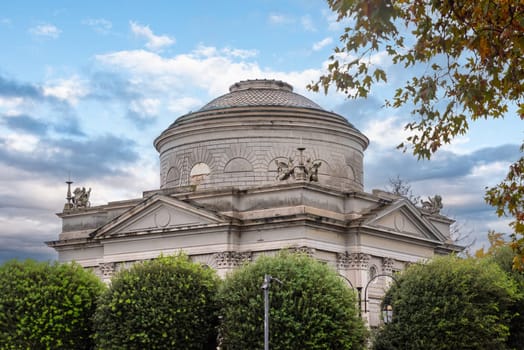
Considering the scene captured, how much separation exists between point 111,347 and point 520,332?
21238 mm

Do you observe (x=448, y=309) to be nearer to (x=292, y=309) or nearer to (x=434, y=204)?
(x=292, y=309)

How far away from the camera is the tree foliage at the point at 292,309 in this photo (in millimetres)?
37281

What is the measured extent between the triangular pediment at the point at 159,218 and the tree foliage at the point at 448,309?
12463 millimetres

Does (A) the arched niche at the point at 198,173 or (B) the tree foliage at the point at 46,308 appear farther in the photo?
(A) the arched niche at the point at 198,173

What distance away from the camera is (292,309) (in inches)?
1484

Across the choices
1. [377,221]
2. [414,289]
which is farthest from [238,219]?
[414,289]

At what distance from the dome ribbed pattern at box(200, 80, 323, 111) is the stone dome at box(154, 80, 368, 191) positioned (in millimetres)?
70

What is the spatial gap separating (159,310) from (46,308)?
6.25 m

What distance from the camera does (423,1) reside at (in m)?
18.4

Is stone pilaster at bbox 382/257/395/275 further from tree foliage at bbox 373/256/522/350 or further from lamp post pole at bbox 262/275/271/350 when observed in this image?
lamp post pole at bbox 262/275/271/350

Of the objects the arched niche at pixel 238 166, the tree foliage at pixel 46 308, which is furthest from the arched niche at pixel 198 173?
the tree foliage at pixel 46 308

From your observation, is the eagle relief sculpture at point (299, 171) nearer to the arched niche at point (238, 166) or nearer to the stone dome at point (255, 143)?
the stone dome at point (255, 143)

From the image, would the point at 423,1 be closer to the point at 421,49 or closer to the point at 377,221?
the point at 421,49

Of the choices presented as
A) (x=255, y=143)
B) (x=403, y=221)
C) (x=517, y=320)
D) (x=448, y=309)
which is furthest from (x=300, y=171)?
(x=517, y=320)
